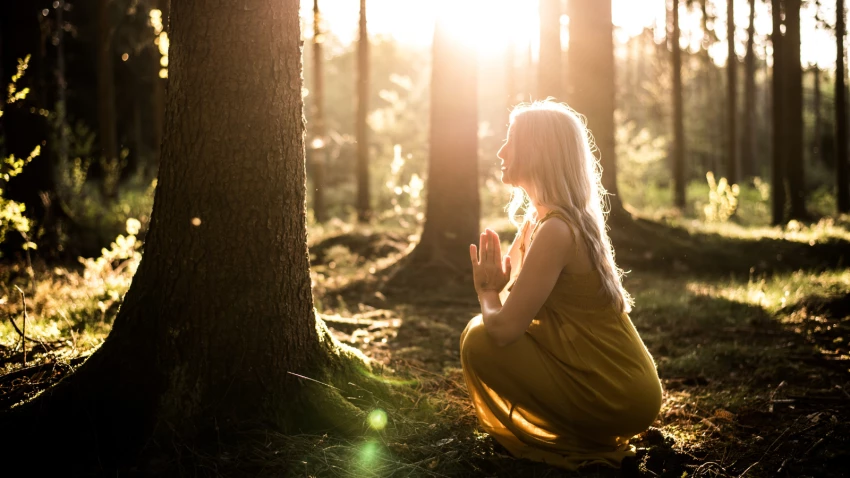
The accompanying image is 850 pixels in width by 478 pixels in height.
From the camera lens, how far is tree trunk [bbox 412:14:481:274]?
8.25m

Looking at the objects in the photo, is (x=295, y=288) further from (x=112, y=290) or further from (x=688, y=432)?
(x=112, y=290)

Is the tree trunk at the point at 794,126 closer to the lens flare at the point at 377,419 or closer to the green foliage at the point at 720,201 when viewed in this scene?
the green foliage at the point at 720,201

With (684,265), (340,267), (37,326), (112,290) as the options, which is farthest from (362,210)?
(37,326)

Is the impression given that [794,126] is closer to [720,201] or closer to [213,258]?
[720,201]

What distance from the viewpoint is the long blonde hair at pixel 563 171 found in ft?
9.80

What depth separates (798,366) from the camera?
15.7 ft

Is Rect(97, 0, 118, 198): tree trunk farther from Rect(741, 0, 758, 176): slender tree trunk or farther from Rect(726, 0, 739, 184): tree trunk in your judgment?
Rect(741, 0, 758, 176): slender tree trunk

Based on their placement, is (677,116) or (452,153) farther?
(677,116)

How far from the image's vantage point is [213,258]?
10.1 feet

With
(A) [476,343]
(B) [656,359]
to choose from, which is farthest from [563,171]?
(B) [656,359]

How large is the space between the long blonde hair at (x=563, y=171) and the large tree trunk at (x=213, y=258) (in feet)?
4.13

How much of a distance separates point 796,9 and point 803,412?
47.4 ft

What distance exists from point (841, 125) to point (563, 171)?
19.6 meters

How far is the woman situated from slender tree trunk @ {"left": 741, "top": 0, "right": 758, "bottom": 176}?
23.0m
